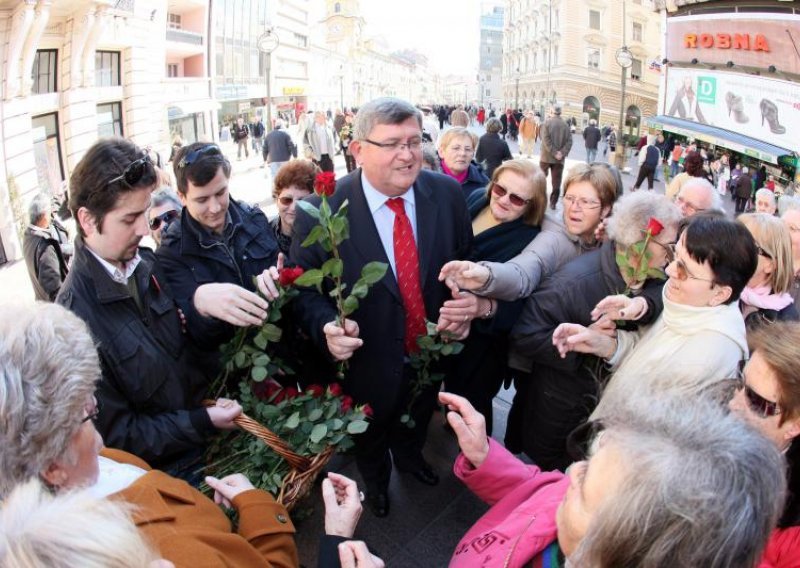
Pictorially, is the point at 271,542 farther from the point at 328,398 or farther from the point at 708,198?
the point at 708,198

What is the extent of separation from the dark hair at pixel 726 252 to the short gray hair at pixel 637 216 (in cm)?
31

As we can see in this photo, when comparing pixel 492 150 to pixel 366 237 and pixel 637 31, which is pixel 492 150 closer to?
pixel 366 237

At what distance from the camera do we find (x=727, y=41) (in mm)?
22781

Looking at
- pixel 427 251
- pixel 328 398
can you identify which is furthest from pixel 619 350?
pixel 328 398

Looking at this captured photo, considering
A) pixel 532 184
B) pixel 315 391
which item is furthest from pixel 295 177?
pixel 315 391

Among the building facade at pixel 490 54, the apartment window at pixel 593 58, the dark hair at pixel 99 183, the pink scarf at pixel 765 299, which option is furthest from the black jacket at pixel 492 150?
the building facade at pixel 490 54

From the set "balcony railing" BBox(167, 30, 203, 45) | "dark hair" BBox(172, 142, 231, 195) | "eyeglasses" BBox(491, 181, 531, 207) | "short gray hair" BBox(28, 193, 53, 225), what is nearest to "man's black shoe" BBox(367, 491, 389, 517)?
"eyeglasses" BBox(491, 181, 531, 207)

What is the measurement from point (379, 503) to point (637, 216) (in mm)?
2021

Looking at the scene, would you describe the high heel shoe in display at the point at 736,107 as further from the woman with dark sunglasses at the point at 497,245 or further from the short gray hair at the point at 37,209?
the short gray hair at the point at 37,209

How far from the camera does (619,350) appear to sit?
2271 millimetres

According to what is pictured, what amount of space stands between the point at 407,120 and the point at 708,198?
2.33 meters

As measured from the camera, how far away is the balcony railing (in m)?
21.6

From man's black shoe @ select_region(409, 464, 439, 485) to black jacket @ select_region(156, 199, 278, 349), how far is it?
1509mm

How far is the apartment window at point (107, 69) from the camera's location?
14.3 m
